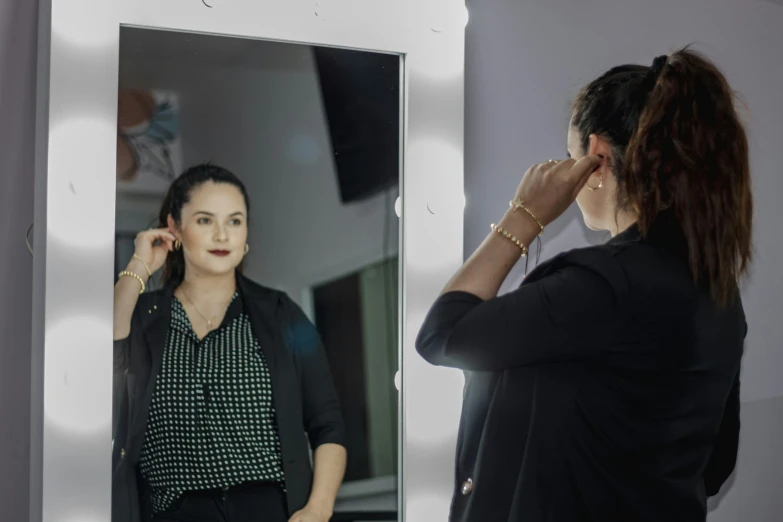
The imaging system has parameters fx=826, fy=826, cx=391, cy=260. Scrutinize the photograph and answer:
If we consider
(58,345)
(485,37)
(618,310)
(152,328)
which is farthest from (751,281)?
(58,345)

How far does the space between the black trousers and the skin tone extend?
412 millimetres

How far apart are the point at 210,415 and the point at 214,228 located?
0.22 meters

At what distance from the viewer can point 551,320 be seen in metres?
0.66

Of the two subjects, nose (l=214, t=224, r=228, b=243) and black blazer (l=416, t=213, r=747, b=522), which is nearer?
black blazer (l=416, t=213, r=747, b=522)

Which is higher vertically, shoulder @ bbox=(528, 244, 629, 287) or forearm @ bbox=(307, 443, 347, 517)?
shoulder @ bbox=(528, 244, 629, 287)

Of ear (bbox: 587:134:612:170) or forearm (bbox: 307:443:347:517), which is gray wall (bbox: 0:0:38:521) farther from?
ear (bbox: 587:134:612:170)

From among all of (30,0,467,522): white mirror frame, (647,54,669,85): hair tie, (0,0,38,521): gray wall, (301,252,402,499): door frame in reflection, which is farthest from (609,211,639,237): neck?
(0,0,38,521): gray wall

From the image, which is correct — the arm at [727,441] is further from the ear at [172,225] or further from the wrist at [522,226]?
the ear at [172,225]

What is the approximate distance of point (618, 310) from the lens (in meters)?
0.66

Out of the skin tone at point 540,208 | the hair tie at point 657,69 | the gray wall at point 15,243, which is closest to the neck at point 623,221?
the skin tone at point 540,208

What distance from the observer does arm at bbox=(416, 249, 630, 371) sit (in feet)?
2.17

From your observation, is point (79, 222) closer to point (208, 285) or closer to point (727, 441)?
point (208, 285)

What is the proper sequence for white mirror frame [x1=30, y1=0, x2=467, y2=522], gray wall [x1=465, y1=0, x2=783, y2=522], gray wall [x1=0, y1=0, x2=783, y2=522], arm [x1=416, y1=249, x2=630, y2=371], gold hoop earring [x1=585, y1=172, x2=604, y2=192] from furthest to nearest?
gray wall [x1=465, y1=0, x2=783, y2=522] → gray wall [x1=0, y1=0, x2=783, y2=522] → white mirror frame [x1=30, y1=0, x2=467, y2=522] → gold hoop earring [x1=585, y1=172, x2=604, y2=192] → arm [x1=416, y1=249, x2=630, y2=371]

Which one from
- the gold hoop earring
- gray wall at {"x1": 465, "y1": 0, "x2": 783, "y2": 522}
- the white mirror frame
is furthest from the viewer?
gray wall at {"x1": 465, "y1": 0, "x2": 783, "y2": 522}
